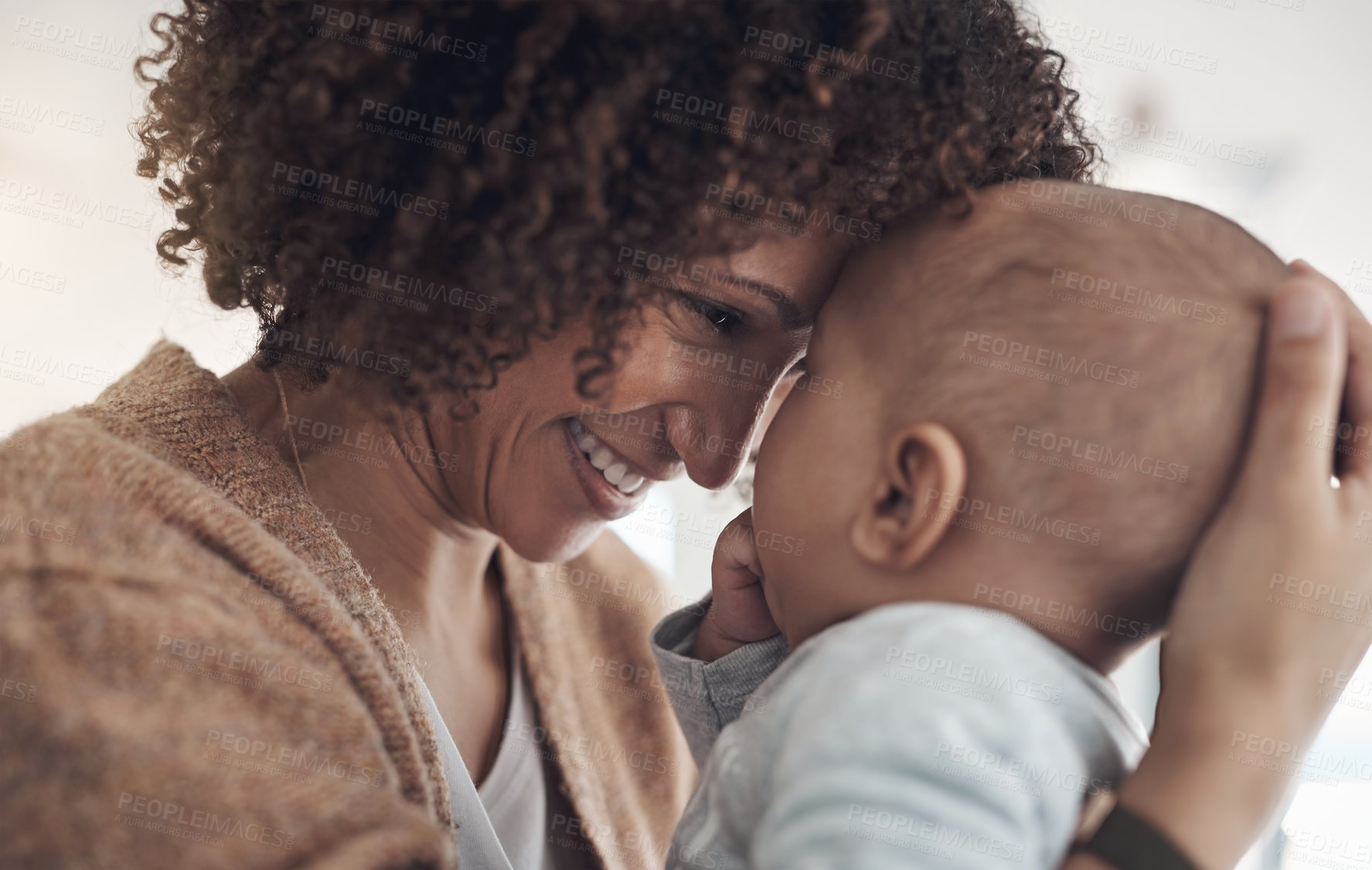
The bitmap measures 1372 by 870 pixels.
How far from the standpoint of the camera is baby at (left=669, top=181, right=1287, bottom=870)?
0.80 metres

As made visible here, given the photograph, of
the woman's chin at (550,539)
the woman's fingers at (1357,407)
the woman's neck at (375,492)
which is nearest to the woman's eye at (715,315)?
the woman's chin at (550,539)

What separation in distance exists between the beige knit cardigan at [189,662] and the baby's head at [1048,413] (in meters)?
0.49

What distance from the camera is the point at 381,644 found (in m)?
1.10

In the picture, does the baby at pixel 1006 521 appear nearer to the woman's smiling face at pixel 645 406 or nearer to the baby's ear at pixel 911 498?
the baby's ear at pixel 911 498

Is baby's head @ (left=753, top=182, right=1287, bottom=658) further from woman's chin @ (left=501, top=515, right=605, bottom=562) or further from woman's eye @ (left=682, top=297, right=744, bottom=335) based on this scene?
woman's chin @ (left=501, top=515, right=605, bottom=562)

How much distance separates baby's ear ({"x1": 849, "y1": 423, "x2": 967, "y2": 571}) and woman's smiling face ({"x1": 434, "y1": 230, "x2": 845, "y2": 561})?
26 cm

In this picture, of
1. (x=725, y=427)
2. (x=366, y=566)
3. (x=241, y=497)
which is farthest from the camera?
(x=366, y=566)

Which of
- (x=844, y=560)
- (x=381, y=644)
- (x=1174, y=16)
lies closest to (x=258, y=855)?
(x=381, y=644)

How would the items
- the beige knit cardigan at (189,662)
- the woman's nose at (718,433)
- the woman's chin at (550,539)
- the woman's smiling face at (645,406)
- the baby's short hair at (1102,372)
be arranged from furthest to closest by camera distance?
1. the woman's chin at (550,539)
2. the woman's nose at (718,433)
3. the woman's smiling face at (645,406)
4. the baby's short hair at (1102,372)
5. the beige knit cardigan at (189,662)

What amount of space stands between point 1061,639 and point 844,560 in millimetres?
222

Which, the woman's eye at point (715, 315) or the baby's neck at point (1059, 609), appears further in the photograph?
the woman's eye at point (715, 315)

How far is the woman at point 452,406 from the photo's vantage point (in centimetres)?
81

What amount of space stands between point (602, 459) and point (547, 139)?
498 mm

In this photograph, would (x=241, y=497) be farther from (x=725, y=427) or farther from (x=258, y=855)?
(x=725, y=427)
